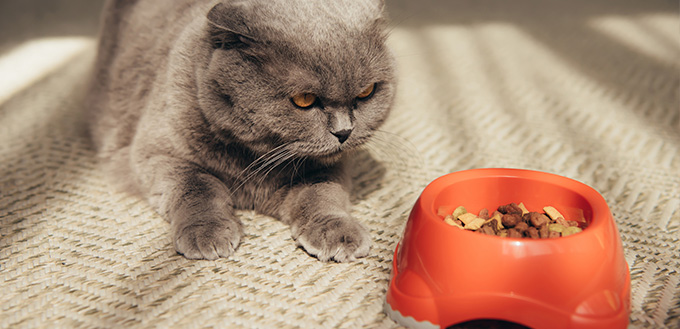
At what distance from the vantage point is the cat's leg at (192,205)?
38.7 inches

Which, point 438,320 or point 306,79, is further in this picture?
point 306,79

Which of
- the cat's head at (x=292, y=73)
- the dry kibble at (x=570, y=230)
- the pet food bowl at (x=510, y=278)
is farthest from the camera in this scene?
the cat's head at (x=292, y=73)

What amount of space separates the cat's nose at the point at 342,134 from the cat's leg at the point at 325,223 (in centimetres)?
15

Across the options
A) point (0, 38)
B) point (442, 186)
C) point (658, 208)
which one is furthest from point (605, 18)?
point (0, 38)

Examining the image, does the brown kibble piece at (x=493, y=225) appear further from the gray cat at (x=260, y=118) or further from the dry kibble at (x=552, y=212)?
the gray cat at (x=260, y=118)

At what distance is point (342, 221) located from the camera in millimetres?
1026

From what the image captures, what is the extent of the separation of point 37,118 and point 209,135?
835mm

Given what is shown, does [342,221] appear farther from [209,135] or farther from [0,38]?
[0,38]

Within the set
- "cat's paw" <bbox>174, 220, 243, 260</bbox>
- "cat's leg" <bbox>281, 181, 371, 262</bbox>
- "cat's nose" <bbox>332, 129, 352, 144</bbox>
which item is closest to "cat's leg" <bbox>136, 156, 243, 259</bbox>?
"cat's paw" <bbox>174, 220, 243, 260</bbox>

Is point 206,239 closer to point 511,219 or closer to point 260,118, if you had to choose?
point 260,118

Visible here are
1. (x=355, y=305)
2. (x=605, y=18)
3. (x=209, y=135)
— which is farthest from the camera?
(x=605, y=18)

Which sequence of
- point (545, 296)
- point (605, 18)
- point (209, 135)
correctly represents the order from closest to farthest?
point (545, 296) → point (209, 135) → point (605, 18)

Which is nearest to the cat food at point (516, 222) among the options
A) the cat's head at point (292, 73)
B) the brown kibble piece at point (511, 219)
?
the brown kibble piece at point (511, 219)

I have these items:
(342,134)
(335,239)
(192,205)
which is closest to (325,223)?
(335,239)
